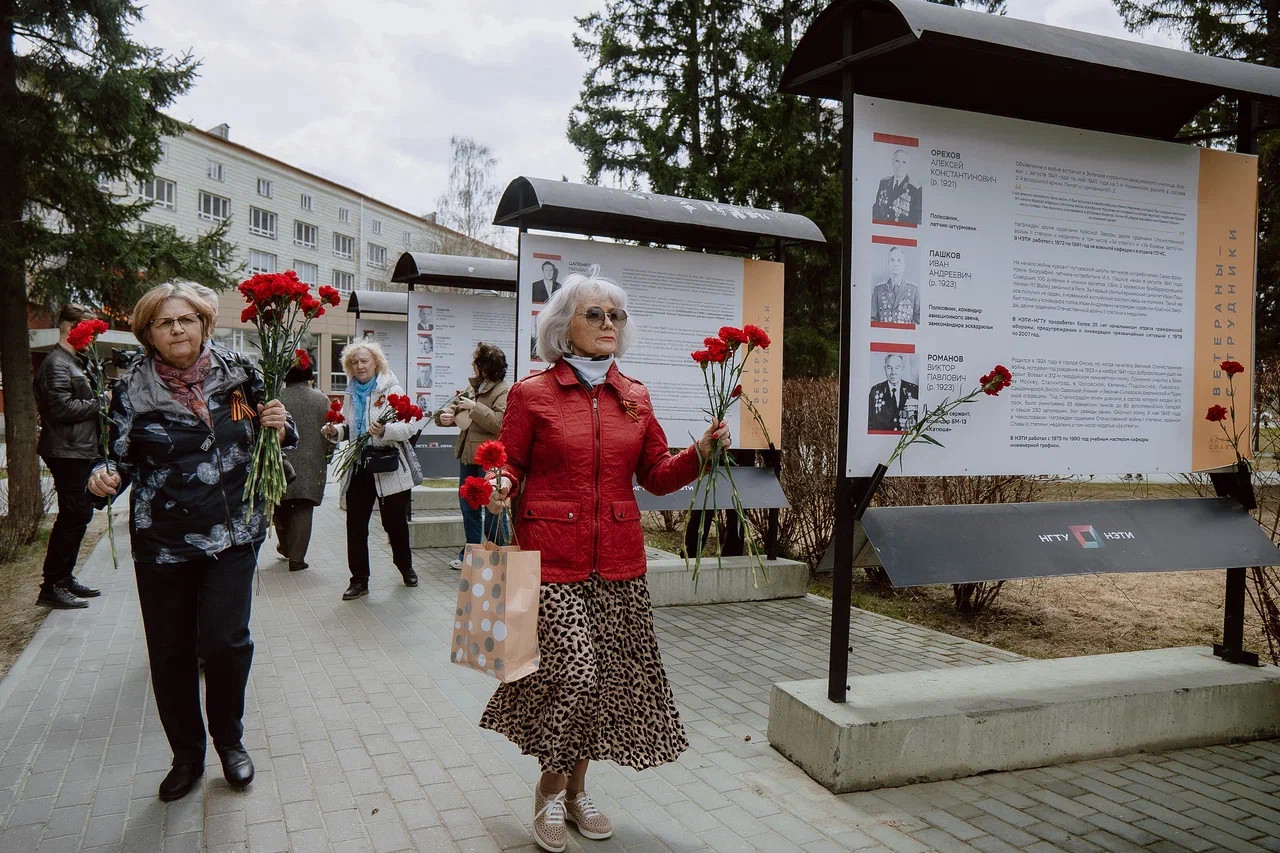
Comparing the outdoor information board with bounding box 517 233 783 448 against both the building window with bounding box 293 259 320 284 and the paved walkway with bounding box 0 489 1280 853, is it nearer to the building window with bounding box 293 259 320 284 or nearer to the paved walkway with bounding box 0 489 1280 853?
the paved walkway with bounding box 0 489 1280 853

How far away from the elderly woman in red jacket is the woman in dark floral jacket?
122cm

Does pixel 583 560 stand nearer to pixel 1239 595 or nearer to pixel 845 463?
pixel 845 463

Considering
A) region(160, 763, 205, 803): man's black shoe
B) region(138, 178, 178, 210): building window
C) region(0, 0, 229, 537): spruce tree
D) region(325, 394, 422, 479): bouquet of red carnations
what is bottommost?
region(160, 763, 205, 803): man's black shoe

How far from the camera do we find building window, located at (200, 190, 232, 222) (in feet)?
155

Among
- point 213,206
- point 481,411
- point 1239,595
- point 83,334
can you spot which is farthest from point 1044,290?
point 213,206

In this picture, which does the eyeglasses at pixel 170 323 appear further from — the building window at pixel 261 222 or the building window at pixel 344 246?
the building window at pixel 344 246

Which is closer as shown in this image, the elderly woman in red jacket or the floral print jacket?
the elderly woman in red jacket

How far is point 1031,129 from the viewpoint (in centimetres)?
415

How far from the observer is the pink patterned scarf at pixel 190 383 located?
348 cm

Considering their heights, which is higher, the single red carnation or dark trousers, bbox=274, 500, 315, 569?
the single red carnation

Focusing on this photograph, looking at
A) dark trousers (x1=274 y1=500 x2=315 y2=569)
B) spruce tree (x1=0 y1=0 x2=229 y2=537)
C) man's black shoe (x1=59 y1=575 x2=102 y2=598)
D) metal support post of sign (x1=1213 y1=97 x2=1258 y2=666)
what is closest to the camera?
metal support post of sign (x1=1213 y1=97 x2=1258 y2=666)

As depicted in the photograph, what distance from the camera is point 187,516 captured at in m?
3.43

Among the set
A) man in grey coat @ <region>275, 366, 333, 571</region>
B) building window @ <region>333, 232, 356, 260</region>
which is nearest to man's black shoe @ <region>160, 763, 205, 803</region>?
man in grey coat @ <region>275, 366, 333, 571</region>

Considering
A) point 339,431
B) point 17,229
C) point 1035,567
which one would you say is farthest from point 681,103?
point 1035,567
